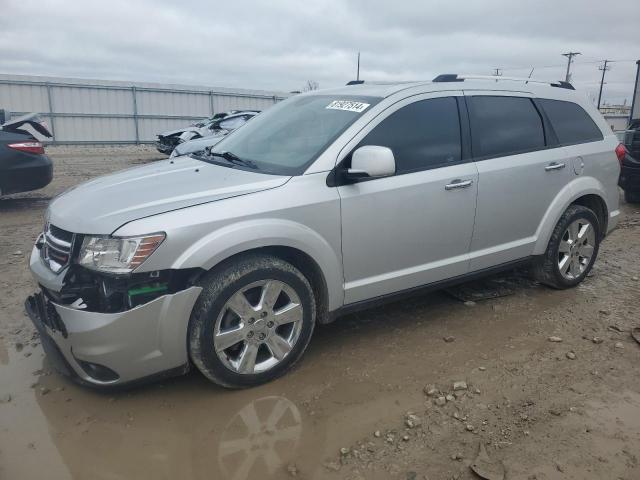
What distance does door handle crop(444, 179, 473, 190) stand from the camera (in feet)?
11.8

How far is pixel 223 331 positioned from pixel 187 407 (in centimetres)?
48

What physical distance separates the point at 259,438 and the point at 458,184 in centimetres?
215

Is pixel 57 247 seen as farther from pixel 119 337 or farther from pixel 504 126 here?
pixel 504 126

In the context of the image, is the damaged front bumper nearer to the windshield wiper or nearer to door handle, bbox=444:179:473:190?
the windshield wiper

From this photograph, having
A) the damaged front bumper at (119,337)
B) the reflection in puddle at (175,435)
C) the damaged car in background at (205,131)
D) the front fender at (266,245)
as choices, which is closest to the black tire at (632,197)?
the front fender at (266,245)

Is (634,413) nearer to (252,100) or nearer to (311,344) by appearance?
(311,344)

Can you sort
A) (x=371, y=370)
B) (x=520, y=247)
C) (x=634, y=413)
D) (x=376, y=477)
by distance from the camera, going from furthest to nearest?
(x=520, y=247) < (x=371, y=370) < (x=634, y=413) < (x=376, y=477)

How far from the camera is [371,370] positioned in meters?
3.30

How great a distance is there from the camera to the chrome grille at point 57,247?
2.81 metres

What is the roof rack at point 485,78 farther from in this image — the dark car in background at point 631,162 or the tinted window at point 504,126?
the dark car in background at point 631,162

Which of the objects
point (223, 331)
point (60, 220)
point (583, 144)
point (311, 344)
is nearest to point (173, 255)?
point (223, 331)

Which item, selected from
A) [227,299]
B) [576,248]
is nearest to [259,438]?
[227,299]

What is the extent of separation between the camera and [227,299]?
283 centimetres

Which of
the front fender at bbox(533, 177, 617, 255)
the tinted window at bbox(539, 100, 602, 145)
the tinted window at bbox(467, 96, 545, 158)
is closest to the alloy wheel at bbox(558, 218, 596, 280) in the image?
the front fender at bbox(533, 177, 617, 255)
